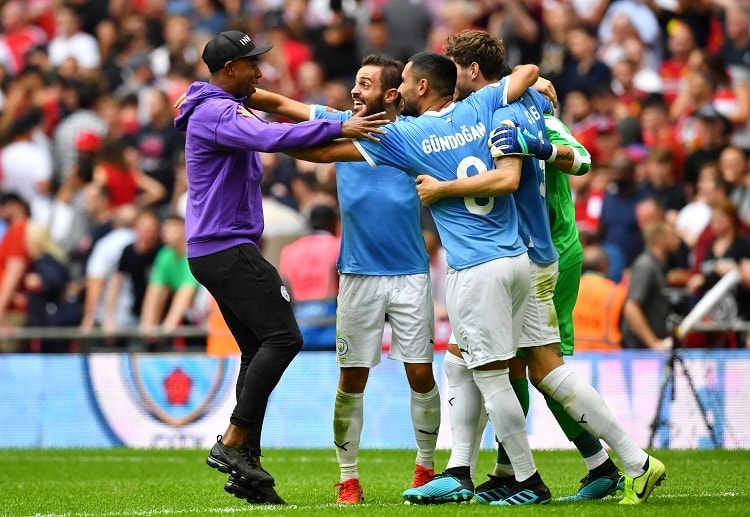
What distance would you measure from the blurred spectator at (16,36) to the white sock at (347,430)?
1425 cm

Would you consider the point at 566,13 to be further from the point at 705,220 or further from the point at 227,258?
the point at 227,258

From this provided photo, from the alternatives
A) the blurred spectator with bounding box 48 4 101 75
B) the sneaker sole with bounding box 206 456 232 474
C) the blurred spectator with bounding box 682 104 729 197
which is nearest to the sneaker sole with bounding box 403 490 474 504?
the sneaker sole with bounding box 206 456 232 474

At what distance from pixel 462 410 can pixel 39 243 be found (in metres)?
9.94

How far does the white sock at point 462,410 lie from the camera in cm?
791

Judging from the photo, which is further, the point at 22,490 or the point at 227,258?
the point at 22,490

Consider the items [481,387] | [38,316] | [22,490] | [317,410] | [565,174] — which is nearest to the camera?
[481,387]

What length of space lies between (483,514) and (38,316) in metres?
10.1

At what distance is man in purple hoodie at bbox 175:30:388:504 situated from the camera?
25.8ft

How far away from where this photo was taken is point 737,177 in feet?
48.1

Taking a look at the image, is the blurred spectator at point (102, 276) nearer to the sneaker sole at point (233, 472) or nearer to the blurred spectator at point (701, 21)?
the blurred spectator at point (701, 21)

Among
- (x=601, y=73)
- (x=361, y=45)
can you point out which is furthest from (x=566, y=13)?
(x=361, y=45)

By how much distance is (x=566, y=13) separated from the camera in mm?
17797

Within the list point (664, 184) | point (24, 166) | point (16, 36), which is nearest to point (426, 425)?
point (664, 184)

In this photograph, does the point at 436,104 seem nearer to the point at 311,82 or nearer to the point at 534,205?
the point at 534,205
